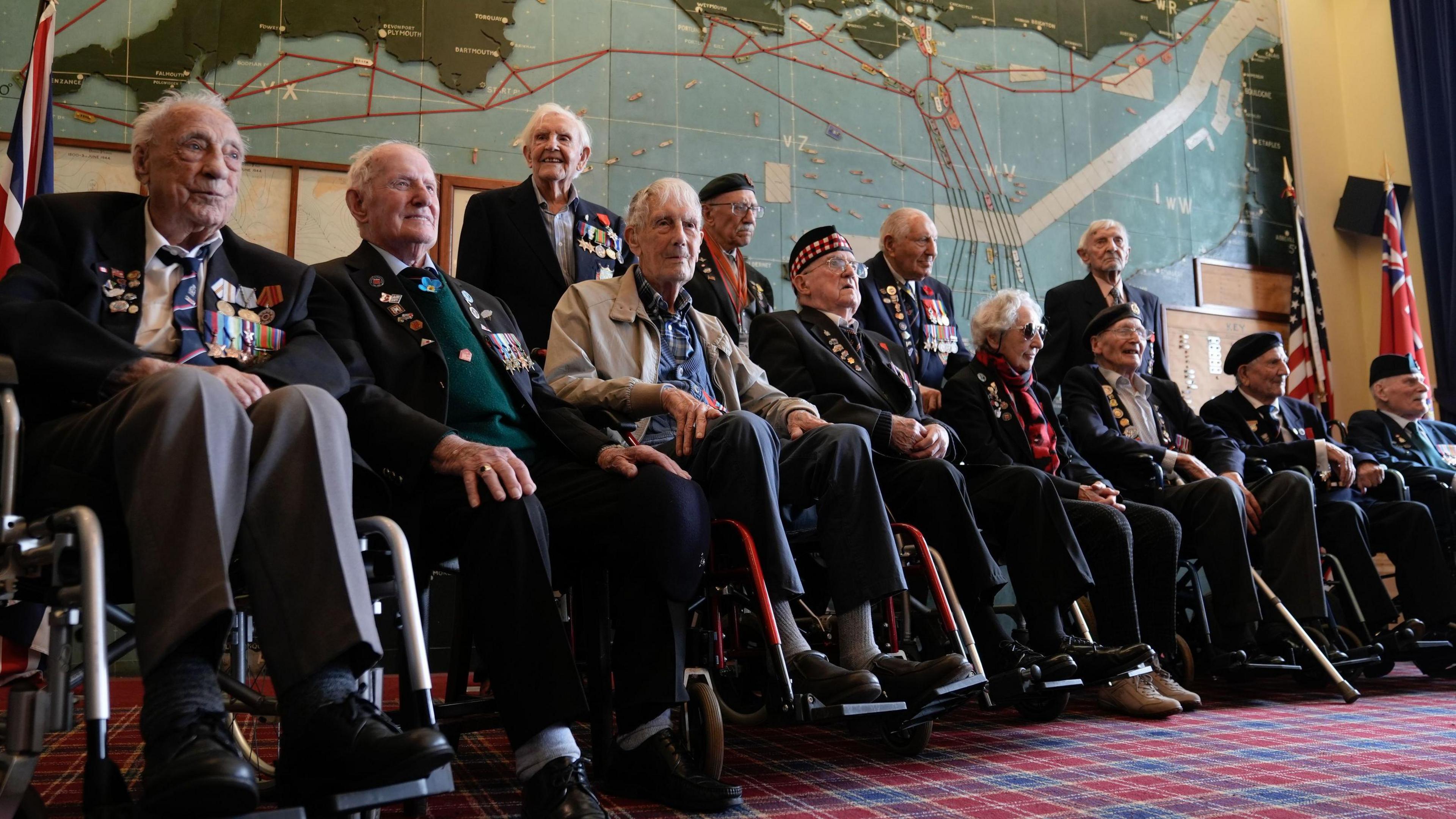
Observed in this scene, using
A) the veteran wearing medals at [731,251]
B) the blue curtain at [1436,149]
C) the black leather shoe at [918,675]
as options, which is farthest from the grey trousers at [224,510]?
the blue curtain at [1436,149]

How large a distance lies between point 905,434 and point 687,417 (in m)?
0.80

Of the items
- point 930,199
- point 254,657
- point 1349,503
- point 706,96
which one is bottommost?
point 254,657

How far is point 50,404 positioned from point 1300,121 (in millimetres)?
7006

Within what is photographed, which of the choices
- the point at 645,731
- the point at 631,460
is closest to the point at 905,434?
the point at 631,460

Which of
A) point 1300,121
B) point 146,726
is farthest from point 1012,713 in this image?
point 1300,121

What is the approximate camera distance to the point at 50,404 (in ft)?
5.71

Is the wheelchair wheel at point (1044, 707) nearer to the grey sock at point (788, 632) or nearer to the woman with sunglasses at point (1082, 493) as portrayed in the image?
the woman with sunglasses at point (1082, 493)

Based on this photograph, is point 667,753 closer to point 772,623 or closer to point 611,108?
point 772,623

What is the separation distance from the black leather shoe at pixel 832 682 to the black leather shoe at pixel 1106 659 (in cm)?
91

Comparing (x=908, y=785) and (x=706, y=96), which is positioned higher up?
(x=706, y=96)

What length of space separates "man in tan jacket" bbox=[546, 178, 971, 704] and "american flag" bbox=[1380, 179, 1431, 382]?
5.11 m

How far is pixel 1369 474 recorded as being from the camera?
14.6 ft

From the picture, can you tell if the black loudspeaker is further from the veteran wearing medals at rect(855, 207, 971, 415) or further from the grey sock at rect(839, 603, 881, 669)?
the grey sock at rect(839, 603, 881, 669)

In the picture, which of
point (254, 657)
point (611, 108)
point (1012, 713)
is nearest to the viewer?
point (254, 657)
